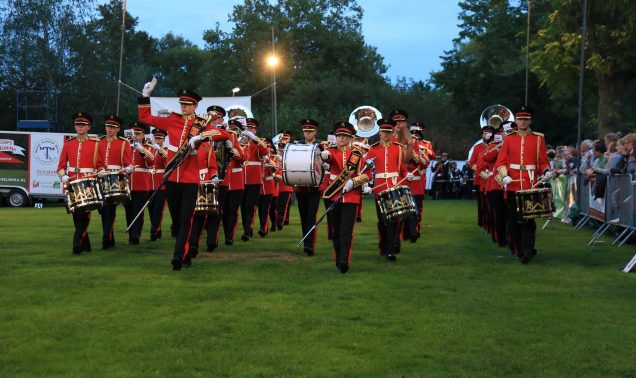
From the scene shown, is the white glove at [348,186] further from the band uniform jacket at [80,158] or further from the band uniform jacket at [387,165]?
the band uniform jacket at [80,158]

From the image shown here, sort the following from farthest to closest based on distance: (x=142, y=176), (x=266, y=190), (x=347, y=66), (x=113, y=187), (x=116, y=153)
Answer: (x=347, y=66) < (x=266, y=190) < (x=142, y=176) < (x=116, y=153) < (x=113, y=187)

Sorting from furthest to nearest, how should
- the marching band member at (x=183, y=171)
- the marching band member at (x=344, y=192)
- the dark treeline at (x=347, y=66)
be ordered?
the dark treeline at (x=347, y=66), the marching band member at (x=344, y=192), the marching band member at (x=183, y=171)

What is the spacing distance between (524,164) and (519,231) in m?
1.04

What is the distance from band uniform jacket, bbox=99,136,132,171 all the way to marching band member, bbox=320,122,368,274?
11.5ft

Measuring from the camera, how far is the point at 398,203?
12.5 meters

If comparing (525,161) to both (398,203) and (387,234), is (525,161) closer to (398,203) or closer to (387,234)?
(398,203)

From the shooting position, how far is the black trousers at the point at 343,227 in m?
11.8

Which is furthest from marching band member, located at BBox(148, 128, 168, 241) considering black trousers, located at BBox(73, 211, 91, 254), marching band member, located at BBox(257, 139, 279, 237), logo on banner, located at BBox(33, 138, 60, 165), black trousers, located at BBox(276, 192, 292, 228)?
logo on banner, located at BBox(33, 138, 60, 165)

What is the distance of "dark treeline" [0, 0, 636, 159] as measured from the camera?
3631 centimetres

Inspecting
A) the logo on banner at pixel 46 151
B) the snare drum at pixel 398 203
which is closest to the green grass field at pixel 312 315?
the snare drum at pixel 398 203

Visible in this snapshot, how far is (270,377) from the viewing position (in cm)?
643

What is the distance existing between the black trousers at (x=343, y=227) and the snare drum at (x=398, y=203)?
1.59ft

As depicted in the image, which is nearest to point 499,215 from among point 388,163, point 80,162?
point 388,163

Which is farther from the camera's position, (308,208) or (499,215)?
(499,215)
